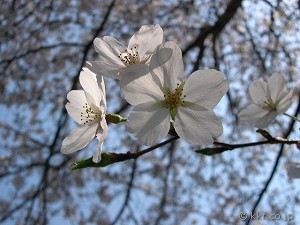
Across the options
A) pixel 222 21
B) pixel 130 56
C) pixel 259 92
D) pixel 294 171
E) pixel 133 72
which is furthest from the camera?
pixel 222 21

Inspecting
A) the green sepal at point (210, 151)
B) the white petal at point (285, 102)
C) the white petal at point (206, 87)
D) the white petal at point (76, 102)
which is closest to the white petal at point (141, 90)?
the white petal at point (206, 87)

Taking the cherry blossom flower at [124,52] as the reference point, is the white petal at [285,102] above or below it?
below

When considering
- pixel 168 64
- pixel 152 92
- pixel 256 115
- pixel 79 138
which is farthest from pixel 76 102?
pixel 256 115

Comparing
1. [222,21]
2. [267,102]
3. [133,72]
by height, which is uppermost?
[133,72]

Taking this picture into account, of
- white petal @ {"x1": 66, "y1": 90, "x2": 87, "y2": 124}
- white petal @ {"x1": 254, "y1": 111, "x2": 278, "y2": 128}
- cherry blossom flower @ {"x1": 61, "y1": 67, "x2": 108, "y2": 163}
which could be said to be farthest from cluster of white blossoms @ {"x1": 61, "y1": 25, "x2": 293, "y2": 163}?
white petal @ {"x1": 254, "y1": 111, "x2": 278, "y2": 128}

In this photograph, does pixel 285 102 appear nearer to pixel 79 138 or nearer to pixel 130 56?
pixel 130 56

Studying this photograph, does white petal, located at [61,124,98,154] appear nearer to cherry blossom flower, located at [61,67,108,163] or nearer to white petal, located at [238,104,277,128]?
cherry blossom flower, located at [61,67,108,163]

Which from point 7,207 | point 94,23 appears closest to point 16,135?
point 7,207

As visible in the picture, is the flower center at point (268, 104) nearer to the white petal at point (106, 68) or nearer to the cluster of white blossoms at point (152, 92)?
the cluster of white blossoms at point (152, 92)
